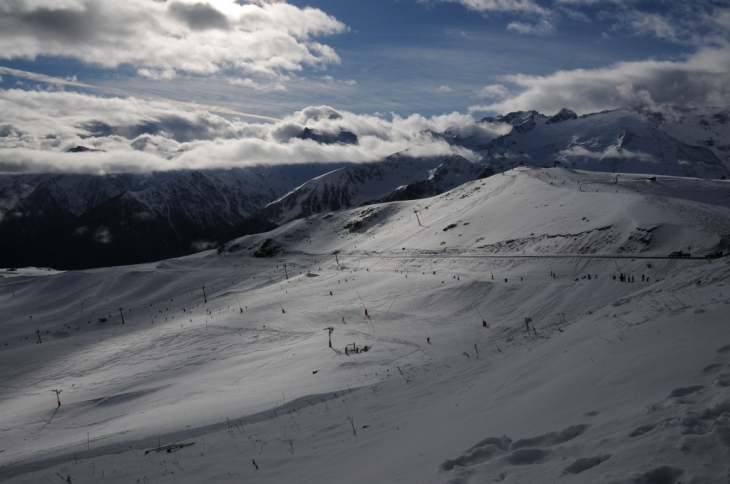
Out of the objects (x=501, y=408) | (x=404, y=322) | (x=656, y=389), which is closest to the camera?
(x=656, y=389)

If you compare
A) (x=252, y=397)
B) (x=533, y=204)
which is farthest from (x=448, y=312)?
(x=533, y=204)

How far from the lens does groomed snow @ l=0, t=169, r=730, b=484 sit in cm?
682

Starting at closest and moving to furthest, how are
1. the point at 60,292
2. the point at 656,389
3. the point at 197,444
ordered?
the point at 656,389, the point at 197,444, the point at 60,292

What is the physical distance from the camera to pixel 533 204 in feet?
205

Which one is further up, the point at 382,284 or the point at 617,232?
the point at 617,232

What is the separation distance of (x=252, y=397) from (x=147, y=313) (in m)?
41.8

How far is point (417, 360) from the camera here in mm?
21672

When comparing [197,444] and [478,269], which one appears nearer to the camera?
[197,444]

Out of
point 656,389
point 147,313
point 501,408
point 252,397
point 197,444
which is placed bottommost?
point 147,313

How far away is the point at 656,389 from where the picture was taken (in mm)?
7051

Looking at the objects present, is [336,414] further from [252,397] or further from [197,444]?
[252,397]

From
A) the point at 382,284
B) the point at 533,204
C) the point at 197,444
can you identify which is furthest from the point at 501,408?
the point at 533,204

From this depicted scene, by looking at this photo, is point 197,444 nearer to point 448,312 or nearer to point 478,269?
point 448,312

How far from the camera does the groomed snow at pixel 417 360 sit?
6.82m
